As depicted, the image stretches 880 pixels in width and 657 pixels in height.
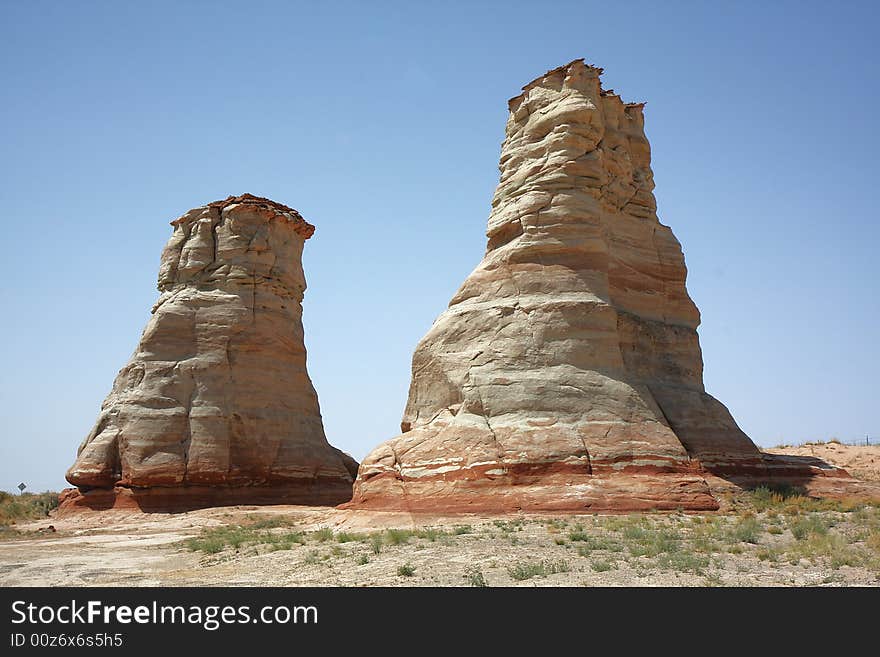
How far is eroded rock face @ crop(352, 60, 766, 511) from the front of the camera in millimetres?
19969

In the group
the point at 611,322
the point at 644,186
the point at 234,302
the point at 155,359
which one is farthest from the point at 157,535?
the point at 644,186

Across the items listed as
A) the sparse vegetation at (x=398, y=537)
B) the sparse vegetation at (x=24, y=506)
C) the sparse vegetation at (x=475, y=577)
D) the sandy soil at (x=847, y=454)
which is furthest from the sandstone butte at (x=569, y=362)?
the sparse vegetation at (x=24, y=506)

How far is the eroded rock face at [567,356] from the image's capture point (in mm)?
19969

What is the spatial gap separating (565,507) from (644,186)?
43.0ft

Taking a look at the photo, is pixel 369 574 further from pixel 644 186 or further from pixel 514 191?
pixel 644 186

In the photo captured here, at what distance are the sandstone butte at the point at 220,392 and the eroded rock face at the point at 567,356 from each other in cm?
1240

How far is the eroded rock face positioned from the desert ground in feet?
4.09

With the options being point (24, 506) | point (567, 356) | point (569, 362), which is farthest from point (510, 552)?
point (24, 506)

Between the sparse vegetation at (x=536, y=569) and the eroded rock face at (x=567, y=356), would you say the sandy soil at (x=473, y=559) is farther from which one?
the eroded rock face at (x=567, y=356)

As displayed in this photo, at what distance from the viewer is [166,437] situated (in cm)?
3256

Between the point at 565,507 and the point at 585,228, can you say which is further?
the point at 585,228

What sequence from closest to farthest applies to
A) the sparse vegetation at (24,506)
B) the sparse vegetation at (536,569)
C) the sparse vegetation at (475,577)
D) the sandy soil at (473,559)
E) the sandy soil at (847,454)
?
the sparse vegetation at (475,577)
the sandy soil at (473,559)
the sparse vegetation at (536,569)
the sandy soil at (847,454)
the sparse vegetation at (24,506)

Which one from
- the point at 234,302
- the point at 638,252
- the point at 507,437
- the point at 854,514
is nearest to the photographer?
the point at 854,514

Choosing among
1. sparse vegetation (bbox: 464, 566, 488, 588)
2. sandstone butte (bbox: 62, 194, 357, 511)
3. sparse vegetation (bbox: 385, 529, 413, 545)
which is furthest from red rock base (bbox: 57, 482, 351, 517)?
sparse vegetation (bbox: 464, 566, 488, 588)
